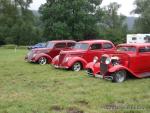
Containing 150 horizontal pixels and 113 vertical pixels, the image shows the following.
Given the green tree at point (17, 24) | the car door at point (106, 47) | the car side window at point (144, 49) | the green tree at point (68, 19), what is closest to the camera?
the car side window at point (144, 49)

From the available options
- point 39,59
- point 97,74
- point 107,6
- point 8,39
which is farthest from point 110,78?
point 107,6

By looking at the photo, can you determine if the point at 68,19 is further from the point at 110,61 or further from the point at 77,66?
the point at 110,61

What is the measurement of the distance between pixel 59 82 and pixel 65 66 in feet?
13.4

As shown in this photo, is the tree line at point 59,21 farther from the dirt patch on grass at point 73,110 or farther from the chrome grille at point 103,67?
the dirt patch on grass at point 73,110

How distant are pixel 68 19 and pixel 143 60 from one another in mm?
46218

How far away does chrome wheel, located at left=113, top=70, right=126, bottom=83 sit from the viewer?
12.9 meters

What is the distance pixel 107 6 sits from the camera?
9400cm

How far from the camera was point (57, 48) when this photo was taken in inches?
848

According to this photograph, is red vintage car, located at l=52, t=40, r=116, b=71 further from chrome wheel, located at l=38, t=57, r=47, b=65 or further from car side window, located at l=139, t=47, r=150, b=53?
car side window, located at l=139, t=47, r=150, b=53

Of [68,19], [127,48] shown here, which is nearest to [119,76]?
[127,48]

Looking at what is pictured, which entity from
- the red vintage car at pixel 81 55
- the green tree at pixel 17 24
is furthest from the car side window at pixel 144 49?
the green tree at pixel 17 24

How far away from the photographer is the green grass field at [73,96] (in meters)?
8.46

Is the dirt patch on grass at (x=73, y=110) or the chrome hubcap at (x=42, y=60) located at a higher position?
the chrome hubcap at (x=42, y=60)

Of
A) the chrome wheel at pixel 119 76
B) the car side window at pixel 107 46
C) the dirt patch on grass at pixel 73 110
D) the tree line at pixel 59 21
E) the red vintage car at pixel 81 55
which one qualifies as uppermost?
the tree line at pixel 59 21
